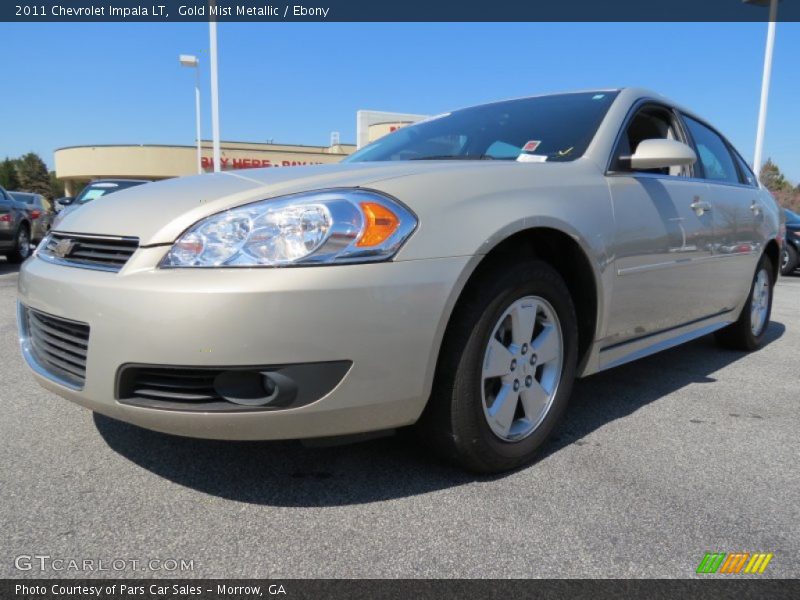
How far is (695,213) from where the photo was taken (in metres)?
3.13

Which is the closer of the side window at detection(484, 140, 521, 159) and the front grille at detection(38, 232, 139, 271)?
the front grille at detection(38, 232, 139, 271)

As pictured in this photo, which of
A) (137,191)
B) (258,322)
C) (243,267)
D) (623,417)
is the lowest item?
(623,417)

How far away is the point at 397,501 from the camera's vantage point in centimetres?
197

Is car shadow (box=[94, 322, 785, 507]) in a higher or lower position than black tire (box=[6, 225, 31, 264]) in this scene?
higher

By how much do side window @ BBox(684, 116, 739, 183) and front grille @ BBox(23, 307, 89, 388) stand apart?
3311 mm

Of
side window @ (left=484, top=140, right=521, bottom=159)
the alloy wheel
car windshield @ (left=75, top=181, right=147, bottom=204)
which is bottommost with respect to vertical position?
the alloy wheel

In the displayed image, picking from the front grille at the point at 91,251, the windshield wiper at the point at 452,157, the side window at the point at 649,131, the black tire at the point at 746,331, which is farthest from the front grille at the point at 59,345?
the black tire at the point at 746,331

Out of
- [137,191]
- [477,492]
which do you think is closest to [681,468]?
[477,492]

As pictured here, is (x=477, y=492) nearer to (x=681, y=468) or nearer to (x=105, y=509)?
(x=681, y=468)

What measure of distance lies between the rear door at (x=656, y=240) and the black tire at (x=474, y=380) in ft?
1.96

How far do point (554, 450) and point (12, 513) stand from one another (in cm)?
188

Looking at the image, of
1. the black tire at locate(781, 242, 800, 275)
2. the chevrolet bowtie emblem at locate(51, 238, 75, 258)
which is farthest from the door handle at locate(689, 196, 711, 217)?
the black tire at locate(781, 242, 800, 275)

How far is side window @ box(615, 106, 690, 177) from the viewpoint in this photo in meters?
2.83

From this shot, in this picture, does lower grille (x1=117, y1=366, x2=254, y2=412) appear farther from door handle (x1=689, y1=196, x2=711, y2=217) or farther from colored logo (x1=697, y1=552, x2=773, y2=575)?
door handle (x1=689, y1=196, x2=711, y2=217)
